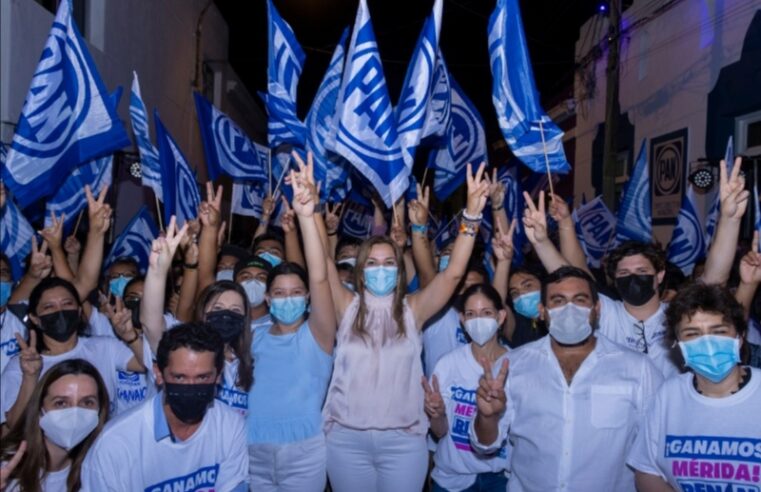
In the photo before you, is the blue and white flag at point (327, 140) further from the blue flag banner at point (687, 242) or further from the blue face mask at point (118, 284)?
the blue flag banner at point (687, 242)

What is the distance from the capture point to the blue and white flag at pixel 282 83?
672 cm

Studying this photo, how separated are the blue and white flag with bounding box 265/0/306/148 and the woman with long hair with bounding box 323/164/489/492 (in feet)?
7.15

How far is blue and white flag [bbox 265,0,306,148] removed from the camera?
672 cm

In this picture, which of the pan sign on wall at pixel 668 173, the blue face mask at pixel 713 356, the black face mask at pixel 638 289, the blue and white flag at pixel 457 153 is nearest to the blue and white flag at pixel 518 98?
the black face mask at pixel 638 289

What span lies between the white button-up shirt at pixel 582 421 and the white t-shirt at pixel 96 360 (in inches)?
90.5

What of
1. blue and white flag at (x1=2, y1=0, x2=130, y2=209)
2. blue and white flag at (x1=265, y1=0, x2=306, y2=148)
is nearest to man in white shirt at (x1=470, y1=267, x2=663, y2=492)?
blue and white flag at (x1=265, y1=0, x2=306, y2=148)

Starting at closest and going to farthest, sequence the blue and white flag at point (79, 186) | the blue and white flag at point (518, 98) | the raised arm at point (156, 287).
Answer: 1. the raised arm at point (156, 287)
2. the blue and white flag at point (518, 98)
3. the blue and white flag at point (79, 186)

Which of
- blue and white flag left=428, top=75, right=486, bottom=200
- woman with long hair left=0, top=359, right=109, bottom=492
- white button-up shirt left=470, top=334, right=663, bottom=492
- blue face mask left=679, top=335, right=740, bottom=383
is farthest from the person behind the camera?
blue and white flag left=428, top=75, right=486, bottom=200

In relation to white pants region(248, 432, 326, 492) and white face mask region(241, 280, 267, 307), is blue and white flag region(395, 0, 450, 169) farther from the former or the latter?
white pants region(248, 432, 326, 492)

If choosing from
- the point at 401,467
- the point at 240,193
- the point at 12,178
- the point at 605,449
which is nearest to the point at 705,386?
the point at 605,449

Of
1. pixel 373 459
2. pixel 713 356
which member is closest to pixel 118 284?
pixel 373 459

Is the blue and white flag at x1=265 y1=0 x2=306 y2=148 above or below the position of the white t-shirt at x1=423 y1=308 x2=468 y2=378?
above

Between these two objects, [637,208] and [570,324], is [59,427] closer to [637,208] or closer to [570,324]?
[570,324]

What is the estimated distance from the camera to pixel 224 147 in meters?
8.82
